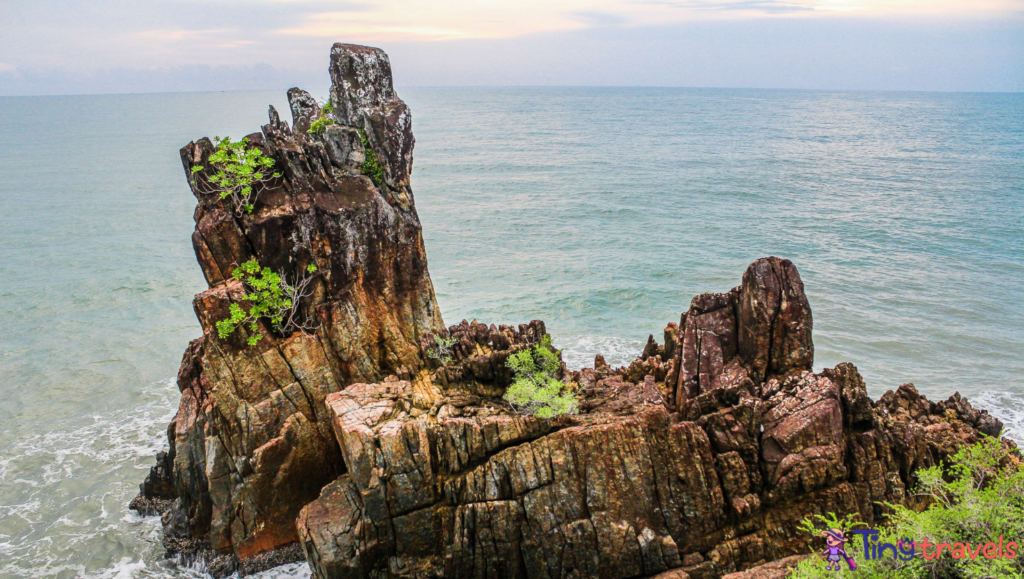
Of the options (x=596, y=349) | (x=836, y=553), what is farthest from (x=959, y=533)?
(x=596, y=349)

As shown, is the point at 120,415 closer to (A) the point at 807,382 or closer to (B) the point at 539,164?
(A) the point at 807,382

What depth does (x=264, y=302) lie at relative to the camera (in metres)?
19.5

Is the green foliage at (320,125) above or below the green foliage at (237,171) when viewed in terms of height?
above

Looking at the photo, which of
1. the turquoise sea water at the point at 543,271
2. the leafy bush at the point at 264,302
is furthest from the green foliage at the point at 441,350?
the turquoise sea water at the point at 543,271

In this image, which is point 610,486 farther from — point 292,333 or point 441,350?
point 292,333

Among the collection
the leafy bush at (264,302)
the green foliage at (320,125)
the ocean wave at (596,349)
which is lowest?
the ocean wave at (596,349)

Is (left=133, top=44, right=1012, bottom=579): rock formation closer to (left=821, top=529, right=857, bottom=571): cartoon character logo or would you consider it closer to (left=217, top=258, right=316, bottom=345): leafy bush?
(left=217, top=258, right=316, bottom=345): leafy bush

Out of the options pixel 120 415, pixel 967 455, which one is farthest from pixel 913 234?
pixel 120 415

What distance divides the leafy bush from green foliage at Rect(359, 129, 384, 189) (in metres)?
4.39

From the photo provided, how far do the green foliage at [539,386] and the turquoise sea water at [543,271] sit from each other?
10073 millimetres

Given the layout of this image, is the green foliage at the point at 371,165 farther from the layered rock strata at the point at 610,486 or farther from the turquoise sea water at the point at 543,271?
the turquoise sea water at the point at 543,271

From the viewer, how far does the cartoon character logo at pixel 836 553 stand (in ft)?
41.3

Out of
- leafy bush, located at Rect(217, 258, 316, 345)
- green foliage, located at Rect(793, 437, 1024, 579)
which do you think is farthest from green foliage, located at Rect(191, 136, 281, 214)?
green foliage, located at Rect(793, 437, 1024, 579)

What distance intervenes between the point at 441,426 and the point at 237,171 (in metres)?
10.6
